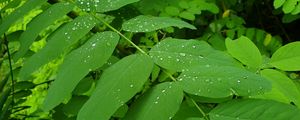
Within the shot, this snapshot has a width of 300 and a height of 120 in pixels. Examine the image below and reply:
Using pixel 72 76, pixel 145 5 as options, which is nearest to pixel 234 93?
pixel 72 76

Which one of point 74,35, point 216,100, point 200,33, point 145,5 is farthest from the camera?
point 200,33

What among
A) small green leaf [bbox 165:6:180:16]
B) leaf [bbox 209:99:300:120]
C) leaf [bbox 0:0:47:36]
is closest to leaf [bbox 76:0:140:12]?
leaf [bbox 0:0:47:36]

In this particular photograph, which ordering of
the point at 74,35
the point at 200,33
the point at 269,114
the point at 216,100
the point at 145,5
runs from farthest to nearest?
the point at 200,33, the point at 145,5, the point at 74,35, the point at 216,100, the point at 269,114

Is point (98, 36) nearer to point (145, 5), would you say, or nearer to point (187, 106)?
point (187, 106)

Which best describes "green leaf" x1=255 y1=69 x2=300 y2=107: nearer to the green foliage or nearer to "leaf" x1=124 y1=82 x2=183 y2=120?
the green foliage

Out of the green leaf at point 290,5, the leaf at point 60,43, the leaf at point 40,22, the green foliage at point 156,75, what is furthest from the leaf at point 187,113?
the green leaf at point 290,5

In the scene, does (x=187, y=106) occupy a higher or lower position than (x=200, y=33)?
higher

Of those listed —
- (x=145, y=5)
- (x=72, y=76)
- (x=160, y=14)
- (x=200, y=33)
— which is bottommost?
(x=200, y=33)
